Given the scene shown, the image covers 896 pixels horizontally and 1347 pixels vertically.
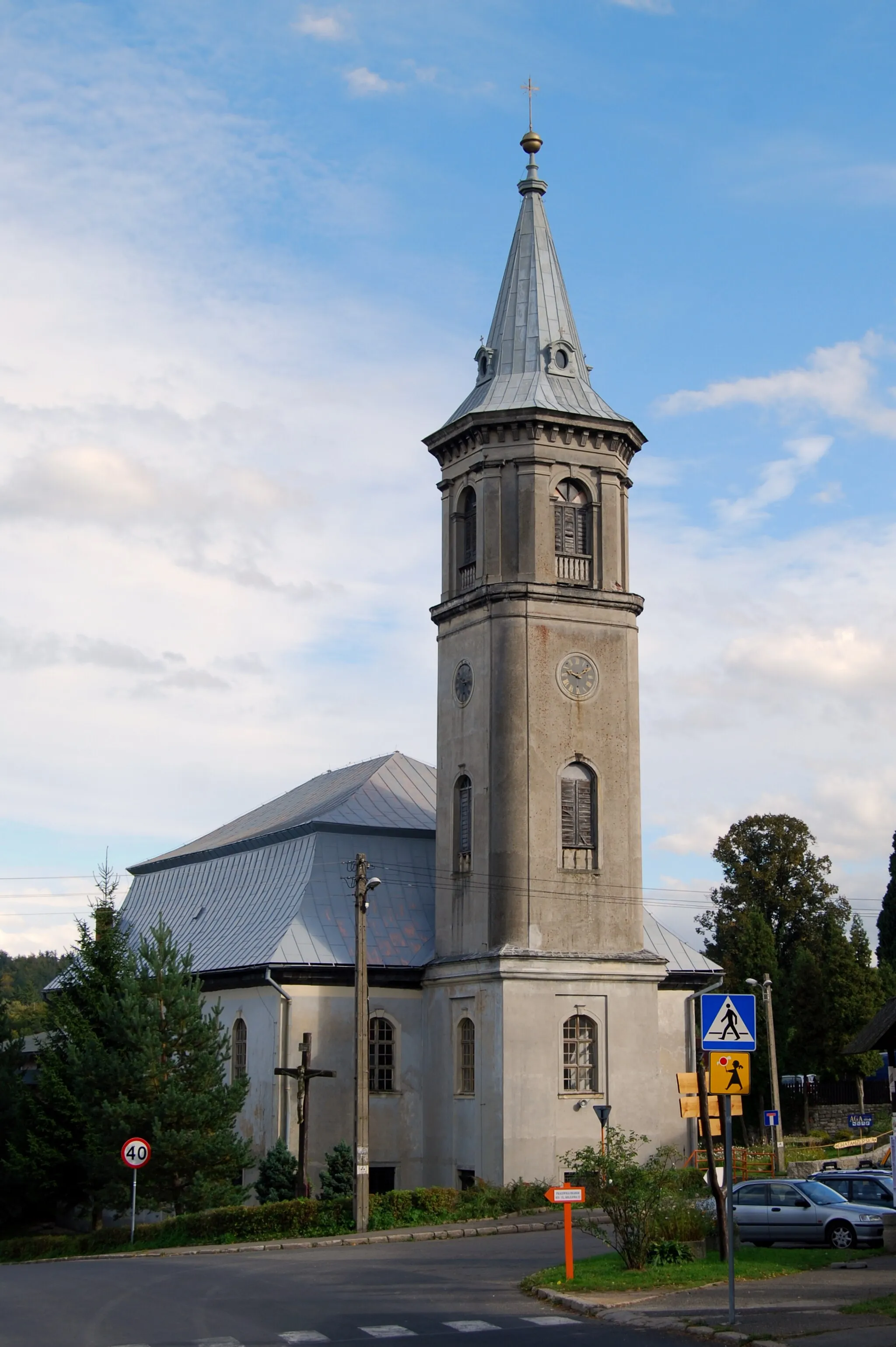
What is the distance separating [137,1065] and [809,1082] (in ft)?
116

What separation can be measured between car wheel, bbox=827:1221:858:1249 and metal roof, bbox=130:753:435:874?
2107 centimetres

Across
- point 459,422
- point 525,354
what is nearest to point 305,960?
point 459,422

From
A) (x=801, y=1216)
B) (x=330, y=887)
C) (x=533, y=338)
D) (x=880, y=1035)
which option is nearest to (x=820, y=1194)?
(x=801, y=1216)

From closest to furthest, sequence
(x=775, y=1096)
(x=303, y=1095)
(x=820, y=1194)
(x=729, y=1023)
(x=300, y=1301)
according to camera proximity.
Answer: (x=729, y=1023), (x=300, y=1301), (x=820, y=1194), (x=303, y=1095), (x=775, y=1096)

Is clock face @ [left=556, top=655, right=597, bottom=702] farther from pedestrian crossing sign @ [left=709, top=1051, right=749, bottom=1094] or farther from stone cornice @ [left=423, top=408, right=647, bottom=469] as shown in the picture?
pedestrian crossing sign @ [left=709, top=1051, right=749, bottom=1094]

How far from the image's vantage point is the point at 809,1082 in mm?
63438

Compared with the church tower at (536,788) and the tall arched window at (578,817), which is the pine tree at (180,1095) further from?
the tall arched window at (578,817)

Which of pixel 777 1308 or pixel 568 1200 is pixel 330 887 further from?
pixel 777 1308

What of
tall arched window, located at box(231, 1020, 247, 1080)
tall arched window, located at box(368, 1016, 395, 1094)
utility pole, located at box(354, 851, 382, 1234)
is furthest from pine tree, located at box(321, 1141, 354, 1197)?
tall arched window, located at box(231, 1020, 247, 1080)

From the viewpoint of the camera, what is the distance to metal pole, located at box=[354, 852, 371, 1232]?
3145 cm

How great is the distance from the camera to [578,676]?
4016cm

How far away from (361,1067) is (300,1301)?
11161mm

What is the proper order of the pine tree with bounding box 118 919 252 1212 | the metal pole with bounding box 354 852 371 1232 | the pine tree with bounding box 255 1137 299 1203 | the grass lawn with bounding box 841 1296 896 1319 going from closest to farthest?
1. the grass lawn with bounding box 841 1296 896 1319
2. the metal pole with bounding box 354 852 371 1232
3. the pine tree with bounding box 118 919 252 1212
4. the pine tree with bounding box 255 1137 299 1203

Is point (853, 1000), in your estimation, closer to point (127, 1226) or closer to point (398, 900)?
point (398, 900)
